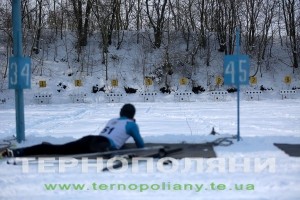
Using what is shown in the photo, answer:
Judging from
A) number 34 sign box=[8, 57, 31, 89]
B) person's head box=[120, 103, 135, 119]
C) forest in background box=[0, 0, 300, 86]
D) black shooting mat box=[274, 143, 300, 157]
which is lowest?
black shooting mat box=[274, 143, 300, 157]

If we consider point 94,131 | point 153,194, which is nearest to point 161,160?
point 153,194

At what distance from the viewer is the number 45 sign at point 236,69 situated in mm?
8594

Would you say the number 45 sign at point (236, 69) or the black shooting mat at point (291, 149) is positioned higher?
the number 45 sign at point (236, 69)

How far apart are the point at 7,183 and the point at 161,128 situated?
6651mm

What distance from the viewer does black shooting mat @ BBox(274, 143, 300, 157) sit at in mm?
7512

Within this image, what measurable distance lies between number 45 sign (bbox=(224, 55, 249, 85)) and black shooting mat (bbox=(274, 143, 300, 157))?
165 centimetres

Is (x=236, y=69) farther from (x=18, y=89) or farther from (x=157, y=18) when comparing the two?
(x=157, y=18)

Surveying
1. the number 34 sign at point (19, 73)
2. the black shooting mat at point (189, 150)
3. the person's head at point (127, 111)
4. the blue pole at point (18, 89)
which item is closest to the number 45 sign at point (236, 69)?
the black shooting mat at point (189, 150)

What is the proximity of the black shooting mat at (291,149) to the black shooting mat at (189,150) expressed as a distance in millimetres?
1528

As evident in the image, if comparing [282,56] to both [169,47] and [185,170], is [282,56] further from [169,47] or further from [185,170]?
[185,170]

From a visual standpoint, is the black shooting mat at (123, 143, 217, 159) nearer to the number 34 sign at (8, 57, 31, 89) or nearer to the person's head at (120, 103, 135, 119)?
the person's head at (120, 103, 135, 119)

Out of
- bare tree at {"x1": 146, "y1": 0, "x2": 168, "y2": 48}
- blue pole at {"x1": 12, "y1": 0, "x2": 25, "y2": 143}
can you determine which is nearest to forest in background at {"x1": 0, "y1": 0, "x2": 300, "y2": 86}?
bare tree at {"x1": 146, "y1": 0, "x2": 168, "y2": 48}

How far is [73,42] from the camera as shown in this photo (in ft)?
126

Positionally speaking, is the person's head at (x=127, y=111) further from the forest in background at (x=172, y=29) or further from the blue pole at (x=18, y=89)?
the forest in background at (x=172, y=29)
